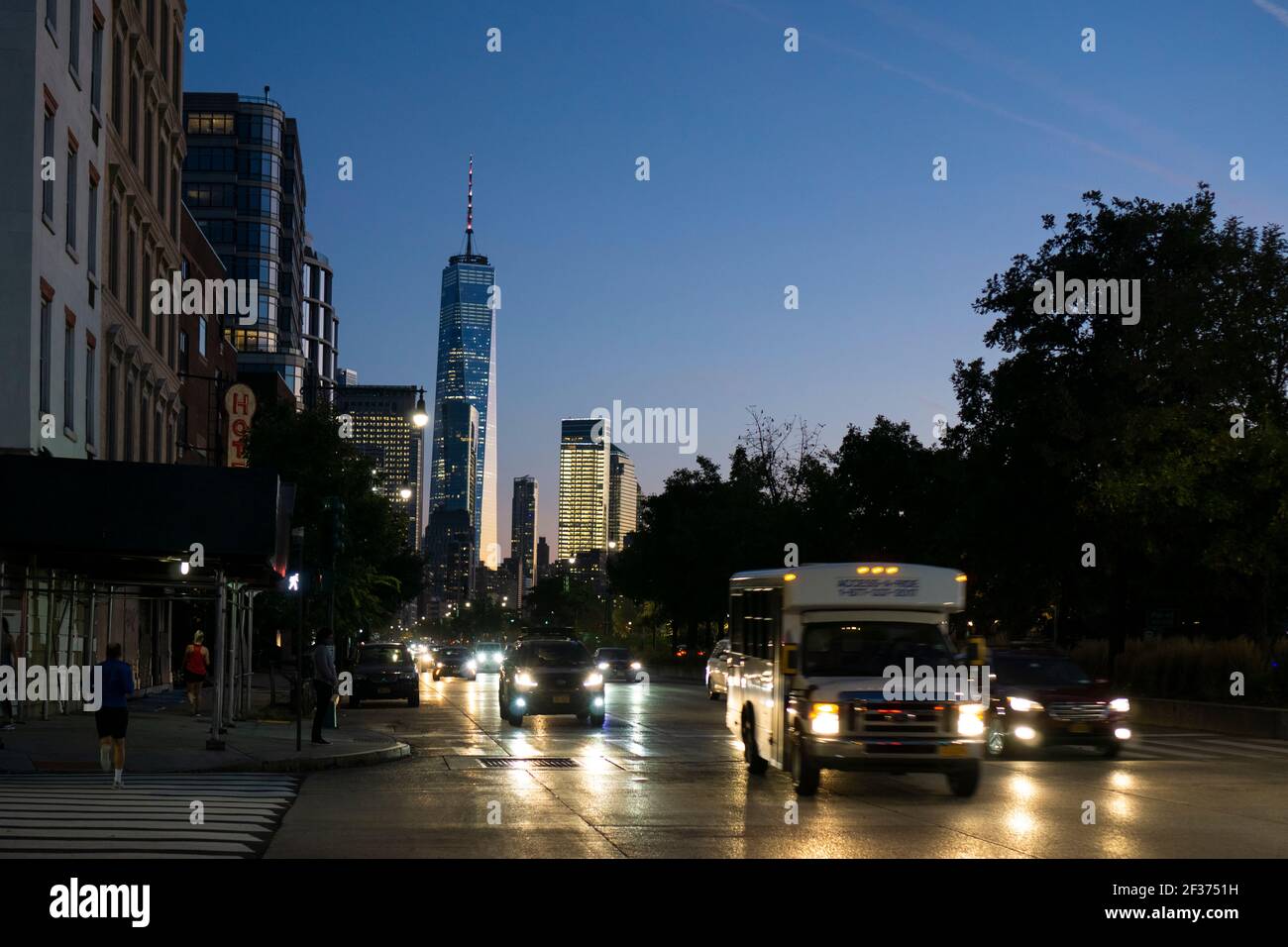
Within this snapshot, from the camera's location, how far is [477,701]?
157 feet

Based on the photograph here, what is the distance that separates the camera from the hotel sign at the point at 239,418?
2141 inches

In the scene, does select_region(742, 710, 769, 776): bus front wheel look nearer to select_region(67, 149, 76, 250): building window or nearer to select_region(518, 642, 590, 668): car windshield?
select_region(518, 642, 590, 668): car windshield

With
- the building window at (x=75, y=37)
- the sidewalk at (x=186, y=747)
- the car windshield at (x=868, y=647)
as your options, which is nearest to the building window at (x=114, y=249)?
the building window at (x=75, y=37)

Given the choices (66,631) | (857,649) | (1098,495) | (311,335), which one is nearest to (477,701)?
(66,631)

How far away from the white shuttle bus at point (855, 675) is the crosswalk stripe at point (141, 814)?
5875 mm

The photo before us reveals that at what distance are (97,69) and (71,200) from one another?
542cm

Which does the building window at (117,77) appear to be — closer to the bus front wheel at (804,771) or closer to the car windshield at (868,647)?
the car windshield at (868,647)

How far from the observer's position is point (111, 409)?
40500 mm

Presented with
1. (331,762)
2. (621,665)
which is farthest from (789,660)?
(621,665)

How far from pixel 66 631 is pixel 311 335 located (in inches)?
5893

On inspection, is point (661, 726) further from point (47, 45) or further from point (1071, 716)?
point (47, 45)

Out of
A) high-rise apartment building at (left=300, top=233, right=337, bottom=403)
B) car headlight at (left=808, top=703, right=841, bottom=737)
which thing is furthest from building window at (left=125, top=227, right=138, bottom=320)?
high-rise apartment building at (left=300, top=233, right=337, bottom=403)

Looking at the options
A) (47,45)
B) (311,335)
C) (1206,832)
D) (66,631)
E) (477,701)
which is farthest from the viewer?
(311,335)

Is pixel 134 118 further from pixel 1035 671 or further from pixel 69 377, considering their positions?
pixel 1035 671
